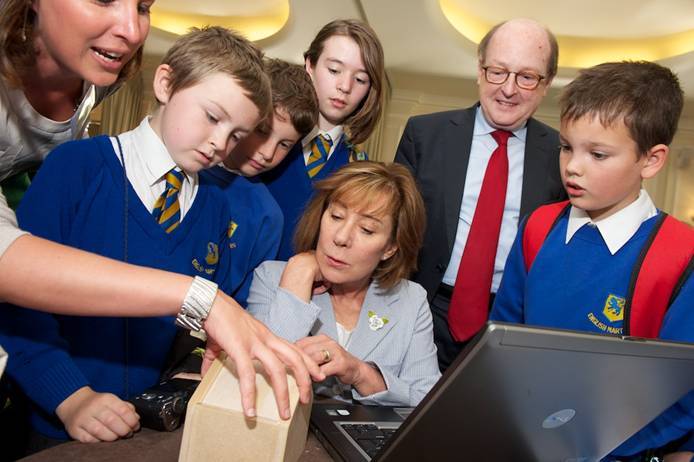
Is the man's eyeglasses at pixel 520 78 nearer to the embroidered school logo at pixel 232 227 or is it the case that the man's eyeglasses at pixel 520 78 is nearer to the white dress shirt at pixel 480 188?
the white dress shirt at pixel 480 188

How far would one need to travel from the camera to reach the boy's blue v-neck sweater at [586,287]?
1.29m

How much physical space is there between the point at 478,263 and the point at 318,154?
665 millimetres

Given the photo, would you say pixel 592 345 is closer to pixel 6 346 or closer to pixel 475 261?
pixel 6 346

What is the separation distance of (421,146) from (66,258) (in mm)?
1677

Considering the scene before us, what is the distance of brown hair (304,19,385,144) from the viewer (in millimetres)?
2148

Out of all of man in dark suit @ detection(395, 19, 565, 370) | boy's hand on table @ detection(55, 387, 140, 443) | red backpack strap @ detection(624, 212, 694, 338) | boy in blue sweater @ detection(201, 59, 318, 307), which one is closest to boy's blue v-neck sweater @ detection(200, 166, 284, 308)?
boy in blue sweater @ detection(201, 59, 318, 307)

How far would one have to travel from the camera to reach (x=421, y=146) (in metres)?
2.37

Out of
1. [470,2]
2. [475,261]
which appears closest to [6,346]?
[475,261]

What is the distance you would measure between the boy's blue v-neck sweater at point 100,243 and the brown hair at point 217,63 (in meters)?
0.23

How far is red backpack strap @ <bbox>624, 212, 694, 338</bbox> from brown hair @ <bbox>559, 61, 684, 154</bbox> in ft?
0.70

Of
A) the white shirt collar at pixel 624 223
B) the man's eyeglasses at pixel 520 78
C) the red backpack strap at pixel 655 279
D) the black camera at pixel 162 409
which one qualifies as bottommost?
the black camera at pixel 162 409

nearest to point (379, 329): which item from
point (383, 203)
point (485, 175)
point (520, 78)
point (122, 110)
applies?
point (383, 203)

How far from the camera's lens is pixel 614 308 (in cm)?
139

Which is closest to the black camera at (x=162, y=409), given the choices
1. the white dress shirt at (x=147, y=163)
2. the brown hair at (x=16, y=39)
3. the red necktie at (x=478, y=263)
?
the white dress shirt at (x=147, y=163)
